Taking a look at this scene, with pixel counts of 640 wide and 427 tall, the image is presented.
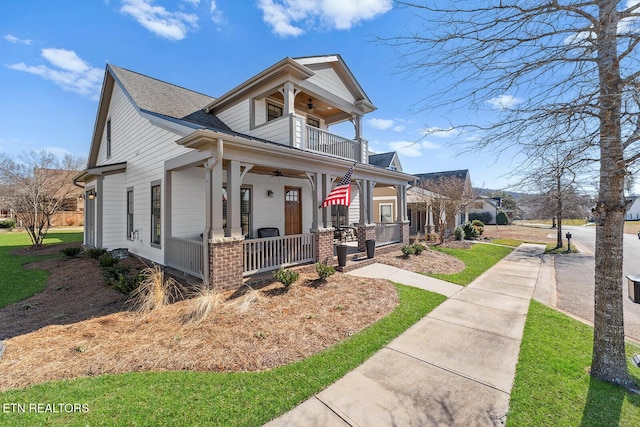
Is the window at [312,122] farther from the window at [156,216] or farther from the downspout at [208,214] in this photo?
the downspout at [208,214]

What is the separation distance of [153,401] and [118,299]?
4612 mm

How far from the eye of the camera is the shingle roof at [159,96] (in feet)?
34.2

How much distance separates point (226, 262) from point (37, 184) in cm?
1694

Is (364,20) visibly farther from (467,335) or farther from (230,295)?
(230,295)

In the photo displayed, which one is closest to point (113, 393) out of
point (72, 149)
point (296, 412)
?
point (296, 412)

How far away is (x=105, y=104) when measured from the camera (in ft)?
43.7

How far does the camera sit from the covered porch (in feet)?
20.9

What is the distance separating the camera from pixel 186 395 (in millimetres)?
3111

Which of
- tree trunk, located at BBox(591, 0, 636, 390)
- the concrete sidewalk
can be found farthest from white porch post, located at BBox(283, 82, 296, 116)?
tree trunk, located at BBox(591, 0, 636, 390)

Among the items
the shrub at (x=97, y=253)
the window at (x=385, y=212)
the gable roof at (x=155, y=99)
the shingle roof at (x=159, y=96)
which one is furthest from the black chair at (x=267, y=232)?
the window at (x=385, y=212)

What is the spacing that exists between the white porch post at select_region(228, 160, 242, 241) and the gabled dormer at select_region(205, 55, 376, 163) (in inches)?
134

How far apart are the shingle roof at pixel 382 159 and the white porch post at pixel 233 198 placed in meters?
19.6

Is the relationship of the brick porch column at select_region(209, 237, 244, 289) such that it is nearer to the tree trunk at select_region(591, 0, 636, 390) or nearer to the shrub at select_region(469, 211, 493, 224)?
the tree trunk at select_region(591, 0, 636, 390)

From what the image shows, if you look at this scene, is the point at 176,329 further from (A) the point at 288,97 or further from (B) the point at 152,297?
(A) the point at 288,97
